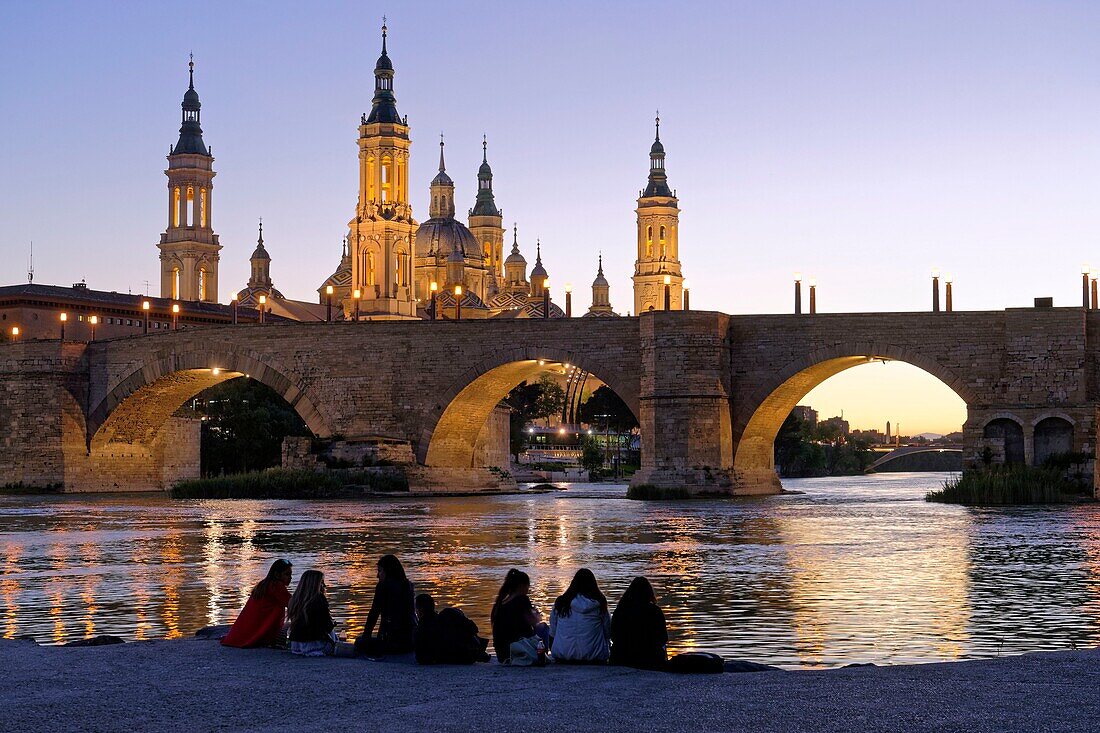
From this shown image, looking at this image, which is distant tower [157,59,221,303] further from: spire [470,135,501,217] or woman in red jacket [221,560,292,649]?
woman in red jacket [221,560,292,649]

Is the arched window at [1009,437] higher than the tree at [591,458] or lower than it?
higher

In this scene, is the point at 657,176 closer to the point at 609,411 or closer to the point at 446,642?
the point at 609,411

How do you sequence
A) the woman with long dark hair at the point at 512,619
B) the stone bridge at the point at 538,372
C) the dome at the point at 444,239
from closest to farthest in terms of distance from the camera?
the woman with long dark hair at the point at 512,619 < the stone bridge at the point at 538,372 < the dome at the point at 444,239

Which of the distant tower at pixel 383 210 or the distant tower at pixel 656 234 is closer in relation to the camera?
the distant tower at pixel 383 210

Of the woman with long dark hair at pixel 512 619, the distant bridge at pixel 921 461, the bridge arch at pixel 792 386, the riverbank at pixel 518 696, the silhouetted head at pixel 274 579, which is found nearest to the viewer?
the riverbank at pixel 518 696

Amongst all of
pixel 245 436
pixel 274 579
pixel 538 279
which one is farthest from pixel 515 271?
pixel 274 579

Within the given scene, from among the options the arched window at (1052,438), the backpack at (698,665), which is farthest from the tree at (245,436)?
the backpack at (698,665)

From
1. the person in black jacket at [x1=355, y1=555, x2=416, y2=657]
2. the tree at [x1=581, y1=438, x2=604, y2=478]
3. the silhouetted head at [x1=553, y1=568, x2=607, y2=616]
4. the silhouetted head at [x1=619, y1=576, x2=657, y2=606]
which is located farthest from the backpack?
the tree at [x1=581, y1=438, x2=604, y2=478]

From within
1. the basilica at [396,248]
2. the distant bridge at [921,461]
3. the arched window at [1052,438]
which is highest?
the basilica at [396,248]

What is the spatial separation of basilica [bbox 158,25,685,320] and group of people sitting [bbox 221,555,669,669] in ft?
372

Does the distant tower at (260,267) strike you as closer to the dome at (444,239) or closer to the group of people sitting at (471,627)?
the dome at (444,239)

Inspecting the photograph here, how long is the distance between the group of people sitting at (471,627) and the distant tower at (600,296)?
164327mm

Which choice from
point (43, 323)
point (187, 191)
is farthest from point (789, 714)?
point (187, 191)

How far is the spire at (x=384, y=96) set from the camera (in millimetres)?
130375
